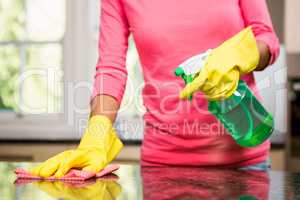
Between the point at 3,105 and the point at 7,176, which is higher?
the point at 3,105

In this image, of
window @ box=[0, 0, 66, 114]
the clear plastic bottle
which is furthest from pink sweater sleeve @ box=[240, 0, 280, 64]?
window @ box=[0, 0, 66, 114]

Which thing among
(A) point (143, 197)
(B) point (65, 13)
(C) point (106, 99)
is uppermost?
(B) point (65, 13)

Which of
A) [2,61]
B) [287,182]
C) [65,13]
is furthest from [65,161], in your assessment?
[2,61]

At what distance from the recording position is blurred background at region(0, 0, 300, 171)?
2.80 meters

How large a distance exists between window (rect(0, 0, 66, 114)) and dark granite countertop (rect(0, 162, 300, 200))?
6.71 ft

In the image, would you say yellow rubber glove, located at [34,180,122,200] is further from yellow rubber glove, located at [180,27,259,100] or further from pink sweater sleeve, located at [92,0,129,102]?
pink sweater sleeve, located at [92,0,129,102]

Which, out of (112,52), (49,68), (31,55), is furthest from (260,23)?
(31,55)

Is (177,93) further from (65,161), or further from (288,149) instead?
(288,149)

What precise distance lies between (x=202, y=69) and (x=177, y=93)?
0.24 meters

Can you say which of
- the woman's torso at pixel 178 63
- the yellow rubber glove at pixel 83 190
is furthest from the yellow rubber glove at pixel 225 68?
the yellow rubber glove at pixel 83 190

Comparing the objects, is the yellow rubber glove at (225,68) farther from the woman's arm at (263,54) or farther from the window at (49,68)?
the window at (49,68)

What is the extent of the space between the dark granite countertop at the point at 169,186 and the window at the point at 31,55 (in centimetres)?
205

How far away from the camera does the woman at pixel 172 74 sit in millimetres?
1339

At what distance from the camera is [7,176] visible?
1153 millimetres
